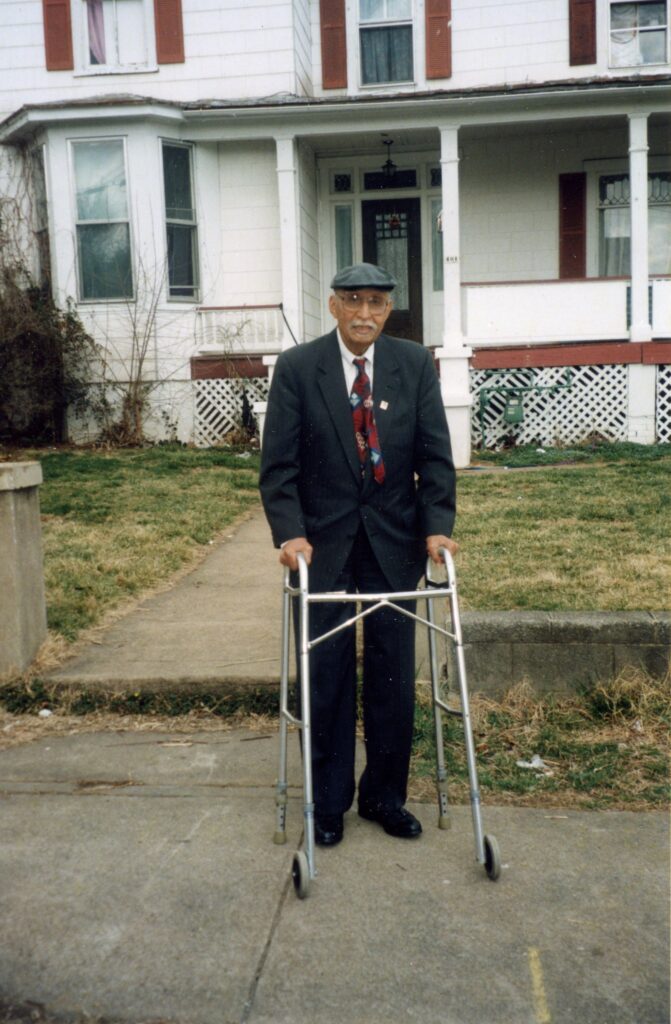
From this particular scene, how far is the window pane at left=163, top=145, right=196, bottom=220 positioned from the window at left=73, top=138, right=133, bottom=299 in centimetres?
62

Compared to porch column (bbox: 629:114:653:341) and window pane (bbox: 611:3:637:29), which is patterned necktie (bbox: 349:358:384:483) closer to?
porch column (bbox: 629:114:653:341)

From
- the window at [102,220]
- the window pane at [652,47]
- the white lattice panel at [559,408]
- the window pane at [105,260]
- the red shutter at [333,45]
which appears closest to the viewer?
the white lattice panel at [559,408]

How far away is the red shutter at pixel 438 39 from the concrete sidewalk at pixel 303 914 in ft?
46.9

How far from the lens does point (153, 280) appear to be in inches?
591

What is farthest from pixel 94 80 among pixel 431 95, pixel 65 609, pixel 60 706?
pixel 60 706

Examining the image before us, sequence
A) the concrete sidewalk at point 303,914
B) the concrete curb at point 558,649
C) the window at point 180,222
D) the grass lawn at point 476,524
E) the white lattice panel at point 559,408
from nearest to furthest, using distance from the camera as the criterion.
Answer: the concrete sidewalk at point 303,914 → the concrete curb at point 558,649 → the grass lawn at point 476,524 → the white lattice panel at point 559,408 → the window at point 180,222

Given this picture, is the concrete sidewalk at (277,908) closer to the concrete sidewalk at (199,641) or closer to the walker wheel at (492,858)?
the walker wheel at (492,858)

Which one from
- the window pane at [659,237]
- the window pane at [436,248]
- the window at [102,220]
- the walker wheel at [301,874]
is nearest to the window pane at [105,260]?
the window at [102,220]

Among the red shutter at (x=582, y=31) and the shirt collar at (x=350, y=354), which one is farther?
the red shutter at (x=582, y=31)

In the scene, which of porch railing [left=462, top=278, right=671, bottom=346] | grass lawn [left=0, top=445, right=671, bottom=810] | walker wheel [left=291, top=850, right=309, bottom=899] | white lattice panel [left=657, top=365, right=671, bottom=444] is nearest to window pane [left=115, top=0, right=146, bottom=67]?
porch railing [left=462, top=278, right=671, bottom=346]

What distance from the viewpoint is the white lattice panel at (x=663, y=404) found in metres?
14.8

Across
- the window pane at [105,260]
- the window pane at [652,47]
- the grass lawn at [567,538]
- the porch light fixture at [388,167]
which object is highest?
the window pane at [652,47]

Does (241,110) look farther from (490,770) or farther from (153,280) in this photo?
(490,770)

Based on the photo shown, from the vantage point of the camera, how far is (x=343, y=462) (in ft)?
12.1
